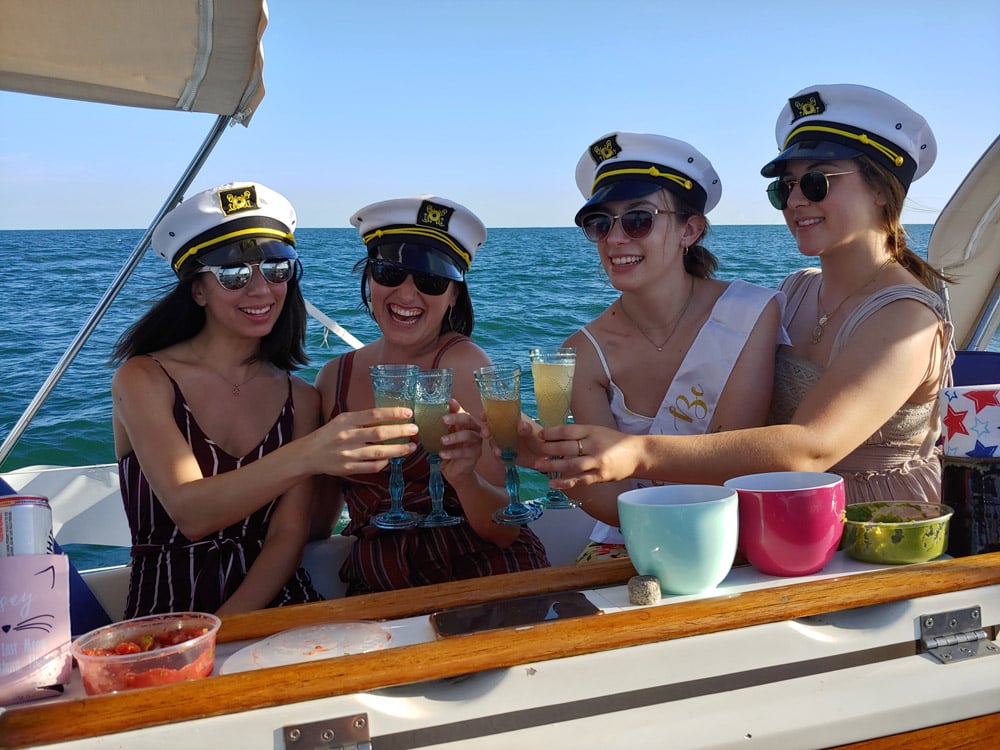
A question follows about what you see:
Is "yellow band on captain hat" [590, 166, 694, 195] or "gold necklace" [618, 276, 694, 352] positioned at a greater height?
"yellow band on captain hat" [590, 166, 694, 195]

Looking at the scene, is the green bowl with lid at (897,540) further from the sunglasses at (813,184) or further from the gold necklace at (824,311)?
the sunglasses at (813,184)

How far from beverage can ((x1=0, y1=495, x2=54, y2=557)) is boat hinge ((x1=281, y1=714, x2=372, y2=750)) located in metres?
0.52

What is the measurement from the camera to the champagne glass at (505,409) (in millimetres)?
2043

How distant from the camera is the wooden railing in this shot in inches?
47.8

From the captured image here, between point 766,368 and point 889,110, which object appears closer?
point 889,110

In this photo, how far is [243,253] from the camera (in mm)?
2682

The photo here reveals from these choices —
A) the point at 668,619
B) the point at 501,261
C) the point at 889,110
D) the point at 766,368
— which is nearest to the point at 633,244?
the point at 766,368

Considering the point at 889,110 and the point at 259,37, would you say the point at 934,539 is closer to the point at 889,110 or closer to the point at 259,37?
the point at 889,110

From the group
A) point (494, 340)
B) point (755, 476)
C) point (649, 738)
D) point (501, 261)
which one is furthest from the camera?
point (501, 261)

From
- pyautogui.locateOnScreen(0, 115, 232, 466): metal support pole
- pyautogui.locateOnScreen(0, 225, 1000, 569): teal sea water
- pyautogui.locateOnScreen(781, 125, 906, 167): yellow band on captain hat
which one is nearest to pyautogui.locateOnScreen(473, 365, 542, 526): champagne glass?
pyautogui.locateOnScreen(781, 125, 906, 167): yellow band on captain hat

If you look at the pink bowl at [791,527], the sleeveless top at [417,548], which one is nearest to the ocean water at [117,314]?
the sleeveless top at [417,548]

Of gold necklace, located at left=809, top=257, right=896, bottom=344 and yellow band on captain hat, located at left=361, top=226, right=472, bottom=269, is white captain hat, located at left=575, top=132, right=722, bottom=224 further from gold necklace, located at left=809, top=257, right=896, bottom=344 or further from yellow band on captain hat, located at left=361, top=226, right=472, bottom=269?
gold necklace, located at left=809, top=257, right=896, bottom=344

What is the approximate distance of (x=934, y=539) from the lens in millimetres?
1740

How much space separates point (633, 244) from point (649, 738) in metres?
1.64
